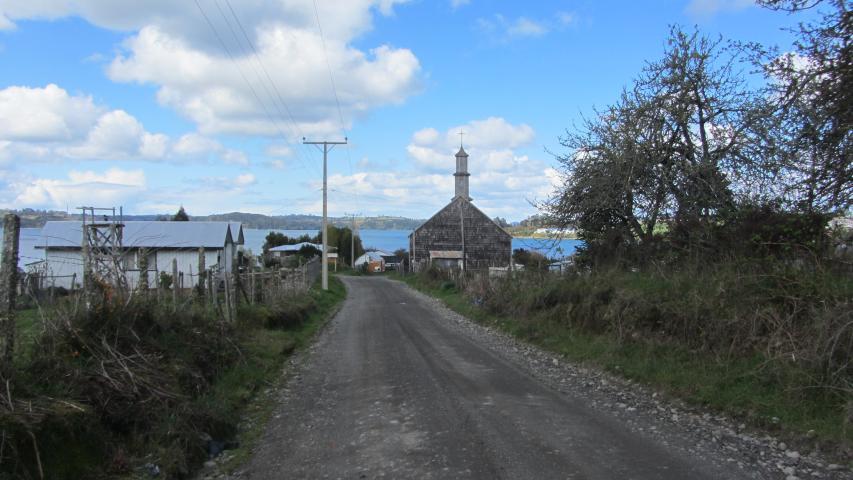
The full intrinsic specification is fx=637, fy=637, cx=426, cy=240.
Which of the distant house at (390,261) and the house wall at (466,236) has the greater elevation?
the house wall at (466,236)

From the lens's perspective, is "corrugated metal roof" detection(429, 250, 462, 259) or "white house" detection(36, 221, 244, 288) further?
"corrugated metal roof" detection(429, 250, 462, 259)

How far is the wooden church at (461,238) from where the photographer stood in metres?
61.5

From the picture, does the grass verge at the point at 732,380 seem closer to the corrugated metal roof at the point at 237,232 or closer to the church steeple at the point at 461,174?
the corrugated metal roof at the point at 237,232

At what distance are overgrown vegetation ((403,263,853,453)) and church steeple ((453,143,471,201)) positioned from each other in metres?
48.4

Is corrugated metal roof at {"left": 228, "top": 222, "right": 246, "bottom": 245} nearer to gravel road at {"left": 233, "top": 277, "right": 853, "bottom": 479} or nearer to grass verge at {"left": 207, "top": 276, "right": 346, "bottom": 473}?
grass verge at {"left": 207, "top": 276, "right": 346, "bottom": 473}

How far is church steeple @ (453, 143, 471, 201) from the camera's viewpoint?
209 ft

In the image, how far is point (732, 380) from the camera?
8500mm

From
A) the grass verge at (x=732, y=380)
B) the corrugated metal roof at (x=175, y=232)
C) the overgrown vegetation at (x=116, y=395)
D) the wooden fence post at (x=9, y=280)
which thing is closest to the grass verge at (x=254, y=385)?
the overgrown vegetation at (x=116, y=395)

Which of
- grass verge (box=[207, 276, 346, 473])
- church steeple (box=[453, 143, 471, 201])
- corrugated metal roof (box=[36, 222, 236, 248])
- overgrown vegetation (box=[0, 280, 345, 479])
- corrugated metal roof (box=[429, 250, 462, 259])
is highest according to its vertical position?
church steeple (box=[453, 143, 471, 201])

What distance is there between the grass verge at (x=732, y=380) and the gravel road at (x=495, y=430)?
0.87 ft

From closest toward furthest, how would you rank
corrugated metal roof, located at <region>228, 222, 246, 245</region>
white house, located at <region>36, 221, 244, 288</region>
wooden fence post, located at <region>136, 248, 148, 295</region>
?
wooden fence post, located at <region>136, 248, 148, 295</region> → white house, located at <region>36, 221, 244, 288</region> → corrugated metal roof, located at <region>228, 222, 246, 245</region>

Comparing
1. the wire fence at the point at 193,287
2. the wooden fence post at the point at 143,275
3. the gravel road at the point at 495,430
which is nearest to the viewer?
the gravel road at the point at 495,430

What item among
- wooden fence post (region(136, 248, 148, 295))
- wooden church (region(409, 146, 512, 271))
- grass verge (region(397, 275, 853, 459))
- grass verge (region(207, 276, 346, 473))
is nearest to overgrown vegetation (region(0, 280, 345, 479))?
grass verge (region(207, 276, 346, 473))

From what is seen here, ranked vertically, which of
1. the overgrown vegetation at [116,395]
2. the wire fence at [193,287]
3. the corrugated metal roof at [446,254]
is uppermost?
the corrugated metal roof at [446,254]
